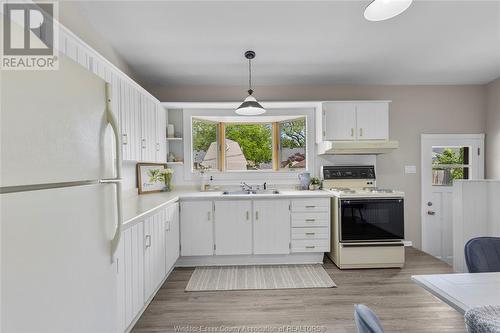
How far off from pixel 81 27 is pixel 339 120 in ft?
10.1

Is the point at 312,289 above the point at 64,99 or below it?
below

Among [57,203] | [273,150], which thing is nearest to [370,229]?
[273,150]

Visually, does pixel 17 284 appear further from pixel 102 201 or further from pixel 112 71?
pixel 112 71

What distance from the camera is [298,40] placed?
262 centimetres

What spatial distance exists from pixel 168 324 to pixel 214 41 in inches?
105

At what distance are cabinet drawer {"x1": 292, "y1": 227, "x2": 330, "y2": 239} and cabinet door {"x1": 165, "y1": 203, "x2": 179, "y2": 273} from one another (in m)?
1.46

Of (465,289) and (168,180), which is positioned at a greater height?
(168,180)

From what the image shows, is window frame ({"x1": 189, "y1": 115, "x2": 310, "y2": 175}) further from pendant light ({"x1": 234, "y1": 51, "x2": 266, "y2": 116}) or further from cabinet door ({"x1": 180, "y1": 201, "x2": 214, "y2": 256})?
pendant light ({"x1": 234, "y1": 51, "x2": 266, "y2": 116})

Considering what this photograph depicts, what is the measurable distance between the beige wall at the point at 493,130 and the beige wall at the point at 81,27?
534 cm

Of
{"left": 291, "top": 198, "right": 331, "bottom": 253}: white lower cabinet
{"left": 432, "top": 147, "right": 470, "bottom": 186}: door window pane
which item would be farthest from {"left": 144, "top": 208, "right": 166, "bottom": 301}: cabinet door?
{"left": 432, "top": 147, "right": 470, "bottom": 186}: door window pane

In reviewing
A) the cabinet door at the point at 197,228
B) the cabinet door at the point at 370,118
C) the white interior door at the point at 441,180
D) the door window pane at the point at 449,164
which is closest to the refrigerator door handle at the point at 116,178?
the cabinet door at the point at 197,228

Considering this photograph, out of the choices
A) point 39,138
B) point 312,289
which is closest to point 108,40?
point 39,138

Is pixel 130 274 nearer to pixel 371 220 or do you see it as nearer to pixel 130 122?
pixel 130 122

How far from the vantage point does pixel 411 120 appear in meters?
3.96
